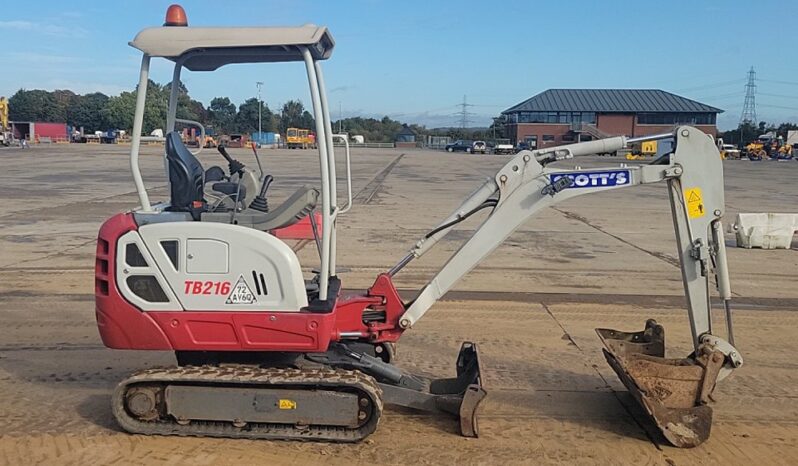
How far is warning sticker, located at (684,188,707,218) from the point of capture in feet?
15.8

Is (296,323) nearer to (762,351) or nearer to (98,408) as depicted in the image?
(98,408)

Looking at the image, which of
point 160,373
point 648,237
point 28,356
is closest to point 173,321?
point 160,373

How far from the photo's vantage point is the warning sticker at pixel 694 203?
15.8ft

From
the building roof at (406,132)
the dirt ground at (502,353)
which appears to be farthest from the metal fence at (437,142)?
the dirt ground at (502,353)

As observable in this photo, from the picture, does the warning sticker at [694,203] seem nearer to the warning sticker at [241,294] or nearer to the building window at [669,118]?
the warning sticker at [241,294]

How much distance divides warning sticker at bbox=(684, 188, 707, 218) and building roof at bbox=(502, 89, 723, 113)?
292ft

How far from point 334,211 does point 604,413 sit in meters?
2.49

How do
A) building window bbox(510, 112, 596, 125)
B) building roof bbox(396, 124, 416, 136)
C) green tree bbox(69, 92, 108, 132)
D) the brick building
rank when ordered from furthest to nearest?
green tree bbox(69, 92, 108, 132) < building roof bbox(396, 124, 416, 136) < building window bbox(510, 112, 596, 125) < the brick building

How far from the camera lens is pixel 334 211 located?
4816mm

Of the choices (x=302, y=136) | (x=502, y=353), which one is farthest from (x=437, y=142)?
(x=502, y=353)

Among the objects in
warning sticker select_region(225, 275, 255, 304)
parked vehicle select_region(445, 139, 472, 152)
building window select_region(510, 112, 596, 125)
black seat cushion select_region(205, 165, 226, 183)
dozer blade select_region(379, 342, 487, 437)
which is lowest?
dozer blade select_region(379, 342, 487, 437)

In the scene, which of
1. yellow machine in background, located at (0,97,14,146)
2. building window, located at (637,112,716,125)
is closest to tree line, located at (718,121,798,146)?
building window, located at (637,112,716,125)

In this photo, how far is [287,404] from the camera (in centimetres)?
459

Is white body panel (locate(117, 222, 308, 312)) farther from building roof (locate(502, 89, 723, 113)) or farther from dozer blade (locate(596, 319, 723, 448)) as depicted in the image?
building roof (locate(502, 89, 723, 113))
